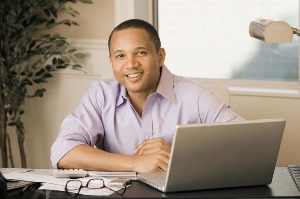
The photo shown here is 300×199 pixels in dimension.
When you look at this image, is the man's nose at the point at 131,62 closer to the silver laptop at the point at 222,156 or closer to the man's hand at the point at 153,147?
the man's hand at the point at 153,147

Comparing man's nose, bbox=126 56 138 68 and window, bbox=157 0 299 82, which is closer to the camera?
man's nose, bbox=126 56 138 68

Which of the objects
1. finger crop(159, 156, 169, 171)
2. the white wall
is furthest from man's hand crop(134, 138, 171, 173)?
the white wall

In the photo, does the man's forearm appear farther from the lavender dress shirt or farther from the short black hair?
the short black hair

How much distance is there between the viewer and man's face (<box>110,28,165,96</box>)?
267 cm

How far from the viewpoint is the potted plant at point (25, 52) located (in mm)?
4113

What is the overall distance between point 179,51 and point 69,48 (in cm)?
68

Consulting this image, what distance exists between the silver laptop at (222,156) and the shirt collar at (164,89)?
630mm

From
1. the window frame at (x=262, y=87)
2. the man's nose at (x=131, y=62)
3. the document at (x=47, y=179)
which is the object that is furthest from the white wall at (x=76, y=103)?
the document at (x=47, y=179)

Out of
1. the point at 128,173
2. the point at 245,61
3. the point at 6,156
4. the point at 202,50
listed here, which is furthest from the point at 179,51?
the point at 128,173

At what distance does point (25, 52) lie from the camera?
4223mm

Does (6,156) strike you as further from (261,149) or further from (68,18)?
(261,149)

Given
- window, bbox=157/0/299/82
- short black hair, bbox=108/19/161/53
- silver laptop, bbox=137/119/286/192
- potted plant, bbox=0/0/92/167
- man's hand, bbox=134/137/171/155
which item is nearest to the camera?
silver laptop, bbox=137/119/286/192

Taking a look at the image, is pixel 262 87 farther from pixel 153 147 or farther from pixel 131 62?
pixel 153 147

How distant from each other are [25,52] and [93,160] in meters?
1.90
